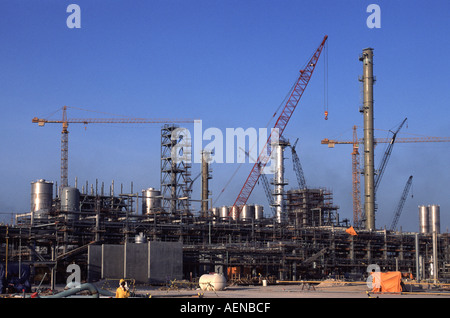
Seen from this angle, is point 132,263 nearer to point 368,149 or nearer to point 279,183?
point 279,183

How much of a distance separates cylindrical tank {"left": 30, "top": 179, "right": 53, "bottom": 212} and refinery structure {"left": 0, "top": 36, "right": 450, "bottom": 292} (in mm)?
180

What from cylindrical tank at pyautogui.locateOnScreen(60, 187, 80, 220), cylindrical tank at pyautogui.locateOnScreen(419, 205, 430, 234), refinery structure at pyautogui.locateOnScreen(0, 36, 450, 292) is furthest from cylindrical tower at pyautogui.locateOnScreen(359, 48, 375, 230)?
cylindrical tank at pyautogui.locateOnScreen(60, 187, 80, 220)

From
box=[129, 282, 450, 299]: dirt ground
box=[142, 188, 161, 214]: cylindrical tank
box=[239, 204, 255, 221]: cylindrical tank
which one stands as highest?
box=[142, 188, 161, 214]: cylindrical tank

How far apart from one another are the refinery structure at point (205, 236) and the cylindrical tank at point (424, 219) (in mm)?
1633

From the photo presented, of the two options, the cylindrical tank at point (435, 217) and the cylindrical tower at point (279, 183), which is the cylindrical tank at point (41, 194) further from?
the cylindrical tank at point (435, 217)

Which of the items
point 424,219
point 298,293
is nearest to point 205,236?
point 298,293

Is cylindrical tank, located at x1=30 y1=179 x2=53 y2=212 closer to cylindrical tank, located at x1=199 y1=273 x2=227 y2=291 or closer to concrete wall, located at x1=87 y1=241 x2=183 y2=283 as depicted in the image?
concrete wall, located at x1=87 y1=241 x2=183 y2=283

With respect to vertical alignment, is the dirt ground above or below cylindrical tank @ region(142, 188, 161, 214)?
below

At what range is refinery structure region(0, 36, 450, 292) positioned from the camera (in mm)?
85750

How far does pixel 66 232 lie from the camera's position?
310 feet

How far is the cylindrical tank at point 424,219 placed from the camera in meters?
169

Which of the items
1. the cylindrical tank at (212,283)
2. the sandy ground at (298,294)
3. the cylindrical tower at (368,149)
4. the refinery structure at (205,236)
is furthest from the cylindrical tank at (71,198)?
the cylindrical tower at (368,149)

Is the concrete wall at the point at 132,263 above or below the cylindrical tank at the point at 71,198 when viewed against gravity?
below
